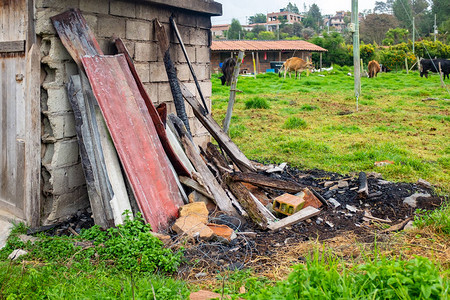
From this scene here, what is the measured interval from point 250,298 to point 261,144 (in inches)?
294

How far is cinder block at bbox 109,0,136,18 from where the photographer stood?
5887 millimetres

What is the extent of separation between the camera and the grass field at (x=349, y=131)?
8531 millimetres

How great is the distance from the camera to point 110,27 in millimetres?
5887

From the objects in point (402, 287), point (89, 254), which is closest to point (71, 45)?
point (89, 254)

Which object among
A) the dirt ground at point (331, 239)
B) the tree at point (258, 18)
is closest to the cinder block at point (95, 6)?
the dirt ground at point (331, 239)

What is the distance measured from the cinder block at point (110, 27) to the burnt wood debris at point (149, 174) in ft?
0.75

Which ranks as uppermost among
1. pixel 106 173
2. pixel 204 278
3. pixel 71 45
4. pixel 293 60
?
pixel 293 60

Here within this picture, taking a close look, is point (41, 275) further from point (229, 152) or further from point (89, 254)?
point (229, 152)

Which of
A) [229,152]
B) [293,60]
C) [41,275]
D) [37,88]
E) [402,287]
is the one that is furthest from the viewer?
[293,60]

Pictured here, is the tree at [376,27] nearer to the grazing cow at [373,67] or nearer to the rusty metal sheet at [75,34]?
the grazing cow at [373,67]

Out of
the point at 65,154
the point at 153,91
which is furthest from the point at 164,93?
the point at 65,154

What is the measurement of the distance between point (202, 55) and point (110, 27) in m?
2.27

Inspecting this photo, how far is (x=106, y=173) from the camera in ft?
16.3

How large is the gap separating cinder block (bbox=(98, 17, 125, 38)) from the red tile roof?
29.6m
